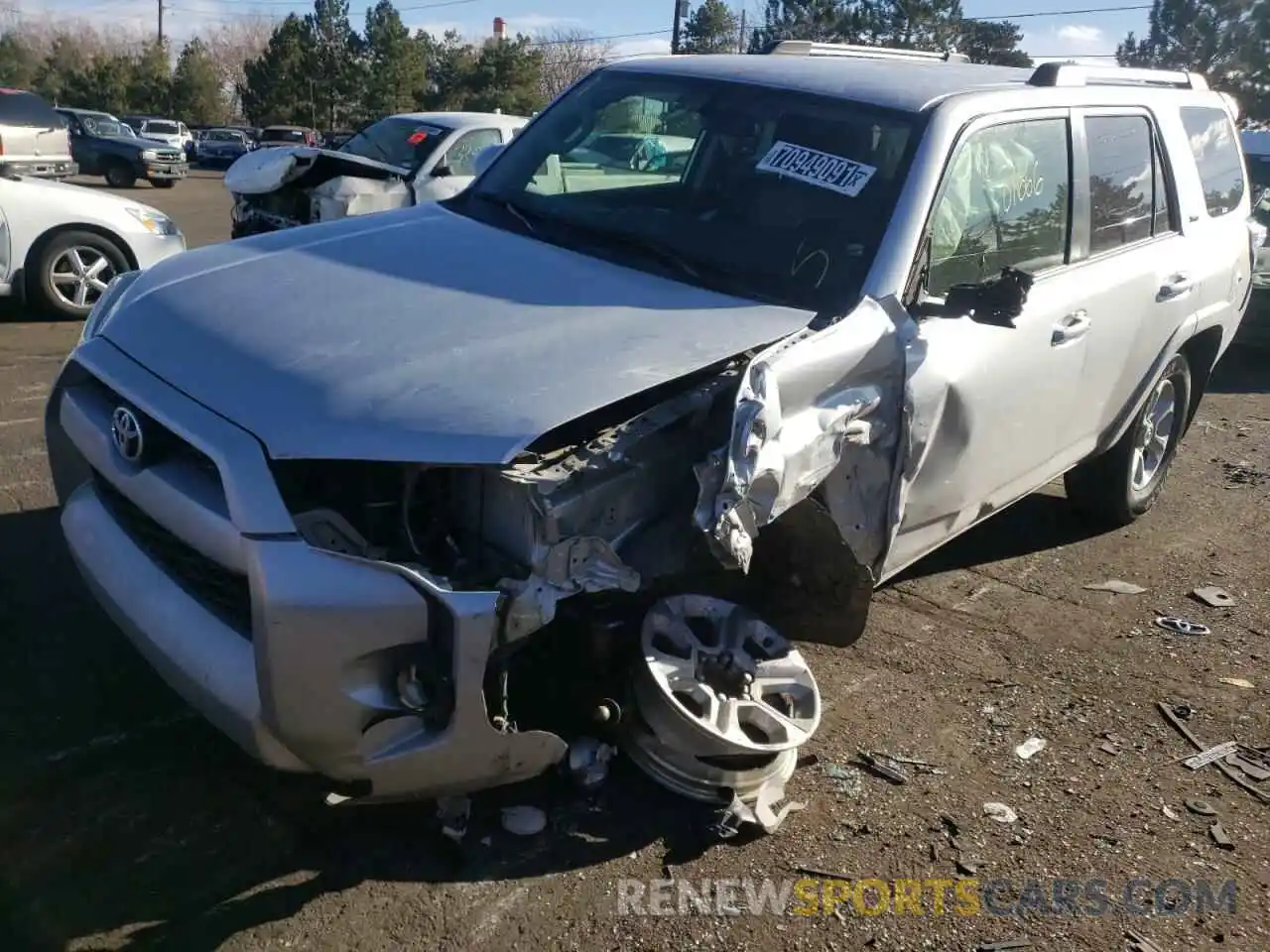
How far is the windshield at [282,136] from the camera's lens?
127 feet

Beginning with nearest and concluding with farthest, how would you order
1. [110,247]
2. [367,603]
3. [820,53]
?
[367,603], [820,53], [110,247]

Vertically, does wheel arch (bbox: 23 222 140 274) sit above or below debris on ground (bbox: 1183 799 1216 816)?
above

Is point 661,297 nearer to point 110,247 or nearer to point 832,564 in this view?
point 832,564

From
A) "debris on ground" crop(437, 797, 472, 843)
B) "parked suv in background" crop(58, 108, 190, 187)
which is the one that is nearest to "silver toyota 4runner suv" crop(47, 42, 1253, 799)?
"debris on ground" crop(437, 797, 472, 843)

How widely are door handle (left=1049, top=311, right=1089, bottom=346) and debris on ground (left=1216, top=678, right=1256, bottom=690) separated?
4.50 ft

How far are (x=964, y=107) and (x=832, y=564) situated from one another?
5.21 feet

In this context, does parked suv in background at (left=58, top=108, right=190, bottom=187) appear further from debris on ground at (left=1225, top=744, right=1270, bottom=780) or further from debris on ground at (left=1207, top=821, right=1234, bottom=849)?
Answer: debris on ground at (left=1207, top=821, right=1234, bottom=849)

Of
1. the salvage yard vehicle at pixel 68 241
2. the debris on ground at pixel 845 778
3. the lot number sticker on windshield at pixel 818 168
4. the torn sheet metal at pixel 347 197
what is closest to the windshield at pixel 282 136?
the torn sheet metal at pixel 347 197

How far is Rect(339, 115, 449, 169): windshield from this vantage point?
995 cm

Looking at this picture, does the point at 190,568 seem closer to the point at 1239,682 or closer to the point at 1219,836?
the point at 1219,836

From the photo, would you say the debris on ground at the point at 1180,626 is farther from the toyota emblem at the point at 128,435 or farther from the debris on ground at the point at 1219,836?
the toyota emblem at the point at 128,435

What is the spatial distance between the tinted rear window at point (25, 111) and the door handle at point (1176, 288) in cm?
1043

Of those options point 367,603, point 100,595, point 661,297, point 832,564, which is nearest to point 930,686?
point 832,564

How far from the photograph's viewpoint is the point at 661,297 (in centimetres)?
325
